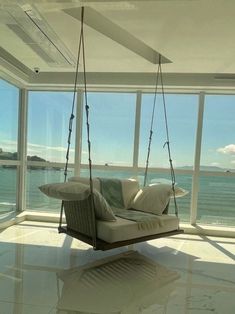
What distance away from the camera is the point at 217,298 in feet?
8.05

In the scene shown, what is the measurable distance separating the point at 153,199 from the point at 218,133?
6.01ft

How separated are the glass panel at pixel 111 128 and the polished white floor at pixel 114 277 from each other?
151 centimetres

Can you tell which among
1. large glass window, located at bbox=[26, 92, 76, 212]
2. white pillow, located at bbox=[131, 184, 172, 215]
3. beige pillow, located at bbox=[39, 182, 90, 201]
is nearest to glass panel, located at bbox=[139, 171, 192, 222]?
white pillow, located at bbox=[131, 184, 172, 215]

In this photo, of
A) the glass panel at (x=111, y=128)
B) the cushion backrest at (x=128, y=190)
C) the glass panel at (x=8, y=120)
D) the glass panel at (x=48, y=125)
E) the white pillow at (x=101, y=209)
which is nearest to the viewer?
the white pillow at (x=101, y=209)

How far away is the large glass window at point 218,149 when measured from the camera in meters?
4.68

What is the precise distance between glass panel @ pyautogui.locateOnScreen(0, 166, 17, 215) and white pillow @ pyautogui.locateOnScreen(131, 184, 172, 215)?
6.86 ft

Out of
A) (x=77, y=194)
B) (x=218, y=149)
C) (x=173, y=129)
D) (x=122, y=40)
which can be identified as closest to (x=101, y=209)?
(x=77, y=194)

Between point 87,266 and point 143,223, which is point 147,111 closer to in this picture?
point 143,223

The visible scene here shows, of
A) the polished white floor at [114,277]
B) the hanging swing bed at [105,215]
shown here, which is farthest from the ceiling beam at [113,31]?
the polished white floor at [114,277]

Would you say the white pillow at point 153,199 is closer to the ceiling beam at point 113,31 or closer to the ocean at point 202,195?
the ocean at point 202,195

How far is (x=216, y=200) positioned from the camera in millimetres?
4883

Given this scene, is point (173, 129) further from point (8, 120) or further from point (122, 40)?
point (8, 120)

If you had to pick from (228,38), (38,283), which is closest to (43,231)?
(38,283)

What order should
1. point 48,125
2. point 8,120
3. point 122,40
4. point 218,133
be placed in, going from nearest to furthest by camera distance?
1. point 122,40
2. point 8,120
3. point 218,133
4. point 48,125
